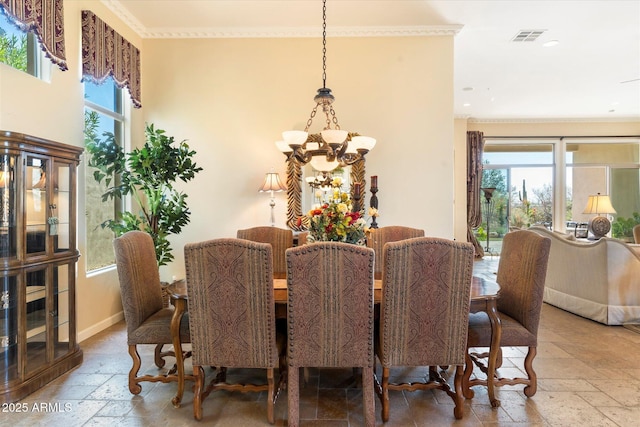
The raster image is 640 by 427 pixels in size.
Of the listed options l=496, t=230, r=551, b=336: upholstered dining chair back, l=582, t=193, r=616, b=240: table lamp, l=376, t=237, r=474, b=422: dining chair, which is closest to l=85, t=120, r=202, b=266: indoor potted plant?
l=376, t=237, r=474, b=422: dining chair

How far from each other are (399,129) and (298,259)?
118 inches

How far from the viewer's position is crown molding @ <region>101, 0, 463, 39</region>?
4.29 metres

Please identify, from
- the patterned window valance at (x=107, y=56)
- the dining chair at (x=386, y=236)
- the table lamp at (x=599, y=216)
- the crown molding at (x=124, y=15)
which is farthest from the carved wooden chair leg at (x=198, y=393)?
the table lamp at (x=599, y=216)

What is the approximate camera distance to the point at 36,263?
8.07ft

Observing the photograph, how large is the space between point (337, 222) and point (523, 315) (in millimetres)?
1323

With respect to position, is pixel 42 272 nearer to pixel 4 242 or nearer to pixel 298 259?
pixel 4 242

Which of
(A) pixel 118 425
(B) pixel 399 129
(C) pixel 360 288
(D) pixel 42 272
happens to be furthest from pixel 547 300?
(D) pixel 42 272

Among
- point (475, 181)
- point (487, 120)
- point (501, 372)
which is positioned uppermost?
point (487, 120)

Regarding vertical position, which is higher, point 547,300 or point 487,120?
point 487,120

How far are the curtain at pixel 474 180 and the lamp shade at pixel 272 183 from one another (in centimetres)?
526

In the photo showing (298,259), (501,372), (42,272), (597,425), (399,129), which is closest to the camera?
(298,259)

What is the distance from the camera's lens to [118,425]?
2.06 meters

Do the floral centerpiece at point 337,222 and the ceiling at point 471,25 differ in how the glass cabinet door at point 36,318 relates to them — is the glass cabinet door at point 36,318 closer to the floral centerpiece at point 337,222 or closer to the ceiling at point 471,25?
the floral centerpiece at point 337,222

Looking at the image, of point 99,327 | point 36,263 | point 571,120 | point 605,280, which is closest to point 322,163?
point 36,263
